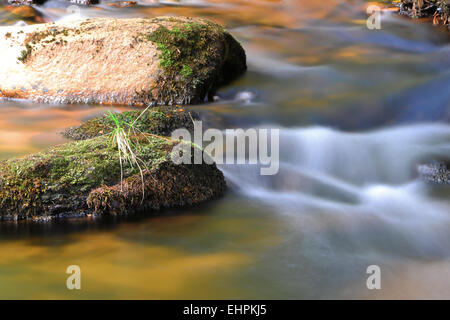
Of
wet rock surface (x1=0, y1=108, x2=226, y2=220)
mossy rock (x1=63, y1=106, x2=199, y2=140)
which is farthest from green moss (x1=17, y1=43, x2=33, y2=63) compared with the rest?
wet rock surface (x1=0, y1=108, x2=226, y2=220)

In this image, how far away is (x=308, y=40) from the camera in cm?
1043

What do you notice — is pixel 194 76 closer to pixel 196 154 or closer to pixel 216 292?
pixel 196 154

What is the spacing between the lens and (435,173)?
5.69m

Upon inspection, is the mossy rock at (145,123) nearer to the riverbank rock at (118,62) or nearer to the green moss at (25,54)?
the riverbank rock at (118,62)

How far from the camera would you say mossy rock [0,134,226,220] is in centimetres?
454

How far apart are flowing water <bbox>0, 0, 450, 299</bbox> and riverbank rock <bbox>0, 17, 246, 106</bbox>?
1.06 ft

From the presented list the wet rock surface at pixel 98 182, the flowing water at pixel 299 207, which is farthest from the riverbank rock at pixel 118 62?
the wet rock surface at pixel 98 182

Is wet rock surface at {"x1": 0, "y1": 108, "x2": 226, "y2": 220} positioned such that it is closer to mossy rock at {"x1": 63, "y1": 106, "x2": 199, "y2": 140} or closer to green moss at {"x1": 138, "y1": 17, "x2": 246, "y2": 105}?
mossy rock at {"x1": 63, "y1": 106, "x2": 199, "y2": 140}

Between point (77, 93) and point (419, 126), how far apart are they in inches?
182

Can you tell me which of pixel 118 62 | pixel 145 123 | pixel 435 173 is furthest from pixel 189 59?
pixel 435 173

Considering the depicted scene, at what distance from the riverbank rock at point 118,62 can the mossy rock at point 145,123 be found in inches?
32.3

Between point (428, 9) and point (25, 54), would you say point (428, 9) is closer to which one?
point (428, 9)

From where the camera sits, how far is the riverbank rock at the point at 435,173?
5605mm

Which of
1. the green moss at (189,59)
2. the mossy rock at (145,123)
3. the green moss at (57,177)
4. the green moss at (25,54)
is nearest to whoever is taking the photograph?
the green moss at (57,177)
